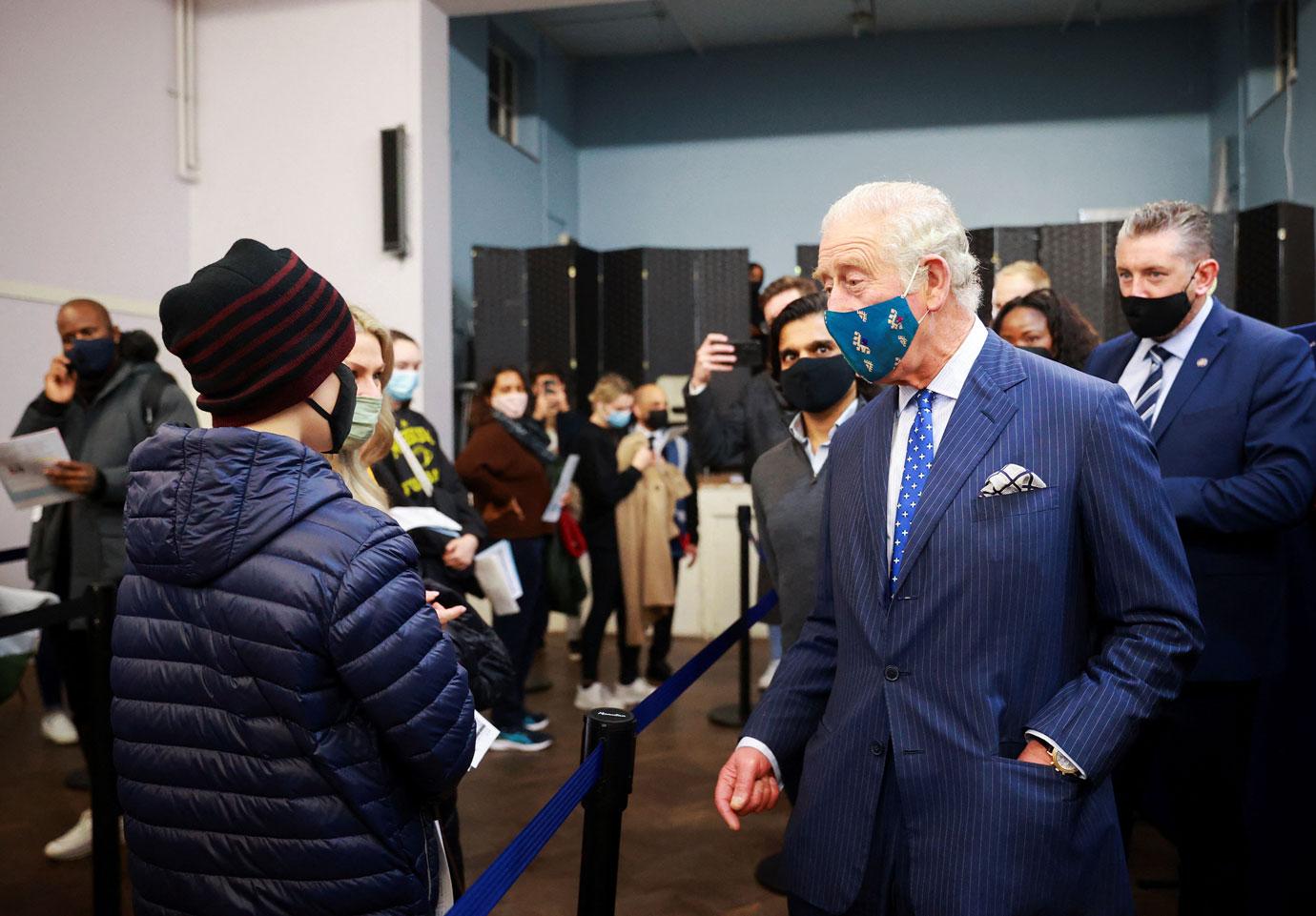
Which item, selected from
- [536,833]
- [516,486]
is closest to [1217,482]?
[536,833]

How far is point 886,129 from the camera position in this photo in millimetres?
10719

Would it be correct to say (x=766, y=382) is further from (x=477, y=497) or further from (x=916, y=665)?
(x=916, y=665)

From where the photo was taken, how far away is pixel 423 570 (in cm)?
287

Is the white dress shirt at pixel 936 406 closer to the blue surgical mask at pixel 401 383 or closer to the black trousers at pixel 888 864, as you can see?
the black trousers at pixel 888 864

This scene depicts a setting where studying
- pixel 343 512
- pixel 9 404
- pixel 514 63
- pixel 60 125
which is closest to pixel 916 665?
pixel 343 512

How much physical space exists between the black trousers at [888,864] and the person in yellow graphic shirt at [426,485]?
1.60m

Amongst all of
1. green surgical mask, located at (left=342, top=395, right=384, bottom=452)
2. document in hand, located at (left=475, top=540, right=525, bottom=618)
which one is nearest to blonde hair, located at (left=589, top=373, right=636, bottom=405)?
document in hand, located at (left=475, top=540, right=525, bottom=618)

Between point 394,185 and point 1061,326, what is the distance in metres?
4.56

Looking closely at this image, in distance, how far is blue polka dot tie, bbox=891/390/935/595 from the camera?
141cm

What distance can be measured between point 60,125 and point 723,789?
6.10 metres

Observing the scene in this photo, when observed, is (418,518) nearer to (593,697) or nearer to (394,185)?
(593,697)

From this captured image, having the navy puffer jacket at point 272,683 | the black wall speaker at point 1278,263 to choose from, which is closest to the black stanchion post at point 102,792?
the navy puffer jacket at point 272,683

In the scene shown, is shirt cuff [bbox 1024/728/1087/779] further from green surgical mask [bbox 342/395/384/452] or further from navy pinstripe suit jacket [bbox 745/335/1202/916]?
green surgical mask [bbox 342/395/384/452]

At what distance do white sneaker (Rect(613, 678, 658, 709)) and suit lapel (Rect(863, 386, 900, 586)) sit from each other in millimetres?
3836
